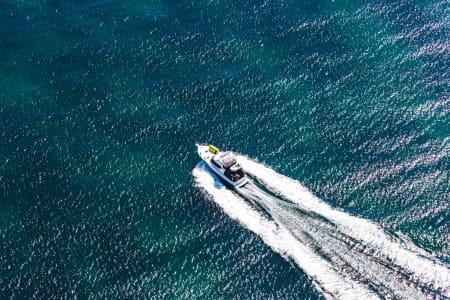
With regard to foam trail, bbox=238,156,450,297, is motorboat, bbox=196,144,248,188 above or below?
above

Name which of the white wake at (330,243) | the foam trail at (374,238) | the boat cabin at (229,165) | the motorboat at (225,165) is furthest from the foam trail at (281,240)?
the foam trail at (374,238)

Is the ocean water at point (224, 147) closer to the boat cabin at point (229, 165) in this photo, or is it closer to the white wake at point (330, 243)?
the white wake at point (330, 243)

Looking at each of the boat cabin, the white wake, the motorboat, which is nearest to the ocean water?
the white wake

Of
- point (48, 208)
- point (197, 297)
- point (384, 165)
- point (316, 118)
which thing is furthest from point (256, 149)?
point (48, 208)

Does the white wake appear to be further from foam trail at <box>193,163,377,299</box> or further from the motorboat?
the motorboat

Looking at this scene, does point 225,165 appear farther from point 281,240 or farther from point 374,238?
point 374,238

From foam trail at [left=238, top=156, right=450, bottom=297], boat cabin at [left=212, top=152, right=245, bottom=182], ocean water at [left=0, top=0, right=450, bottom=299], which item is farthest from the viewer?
boat cabin at [left=212, top=152, right=245, bottom=182]

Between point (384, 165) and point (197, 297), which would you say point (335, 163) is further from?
point (197, 297)
